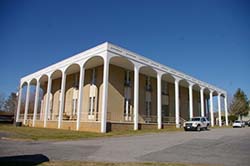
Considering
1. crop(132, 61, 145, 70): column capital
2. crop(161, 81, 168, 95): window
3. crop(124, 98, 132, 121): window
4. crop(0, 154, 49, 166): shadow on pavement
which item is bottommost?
crop(0, 154, 49, 166): shadow on pavement

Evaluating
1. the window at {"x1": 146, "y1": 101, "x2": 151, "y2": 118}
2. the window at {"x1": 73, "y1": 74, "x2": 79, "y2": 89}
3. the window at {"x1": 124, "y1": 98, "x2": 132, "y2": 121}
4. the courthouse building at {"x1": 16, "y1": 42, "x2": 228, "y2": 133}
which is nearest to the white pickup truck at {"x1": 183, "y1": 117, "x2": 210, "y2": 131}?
the courthouse building at {"x1": 16, "y1": 42, "x2": 228, "y2": 133}

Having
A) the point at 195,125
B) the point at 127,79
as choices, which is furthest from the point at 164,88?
the point at 195,125

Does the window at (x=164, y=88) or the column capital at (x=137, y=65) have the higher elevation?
the column capital at (x=137, y=65)

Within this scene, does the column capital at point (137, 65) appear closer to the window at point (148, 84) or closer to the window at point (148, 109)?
the window at point (148, 84)

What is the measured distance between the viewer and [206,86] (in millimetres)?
38531

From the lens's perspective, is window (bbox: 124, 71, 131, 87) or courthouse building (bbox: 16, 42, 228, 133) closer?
courthouse building (bbox: 16, 42, 228, 133)

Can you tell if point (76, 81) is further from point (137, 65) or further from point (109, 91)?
point (137, 65)

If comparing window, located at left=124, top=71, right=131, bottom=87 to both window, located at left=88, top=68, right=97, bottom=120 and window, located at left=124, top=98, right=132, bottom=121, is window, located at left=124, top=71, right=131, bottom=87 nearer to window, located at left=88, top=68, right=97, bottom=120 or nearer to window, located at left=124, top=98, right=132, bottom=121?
window, located at left=124, top=98, right=132, bottom=121

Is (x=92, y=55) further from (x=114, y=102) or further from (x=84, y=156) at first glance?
(x=84, y=156)

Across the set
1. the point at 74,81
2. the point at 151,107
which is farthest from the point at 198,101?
the point at 74,81

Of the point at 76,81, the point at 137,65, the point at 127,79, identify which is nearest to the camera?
the point at 137,65

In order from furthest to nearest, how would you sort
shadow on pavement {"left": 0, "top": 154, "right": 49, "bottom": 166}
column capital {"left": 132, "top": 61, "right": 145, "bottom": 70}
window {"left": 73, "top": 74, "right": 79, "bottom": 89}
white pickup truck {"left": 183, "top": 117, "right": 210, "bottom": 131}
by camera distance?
window {"left": 73, "top": 74, "right": 79, "bottom": 89}, white pickup truck {"left": 183, "top": 117, "right": 210, "bottom": 131}, column capital {"left": 132, "top": 61, "right": 145, "bottom": 70}, shadow on pavement {"left": 0, "top": 154, "right": 49, "bottom": 166}

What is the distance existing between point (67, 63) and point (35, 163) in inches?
825

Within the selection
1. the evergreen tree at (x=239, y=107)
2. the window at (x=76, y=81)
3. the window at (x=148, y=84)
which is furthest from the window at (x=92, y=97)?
the evergreen tree at (x=239, y=107)
